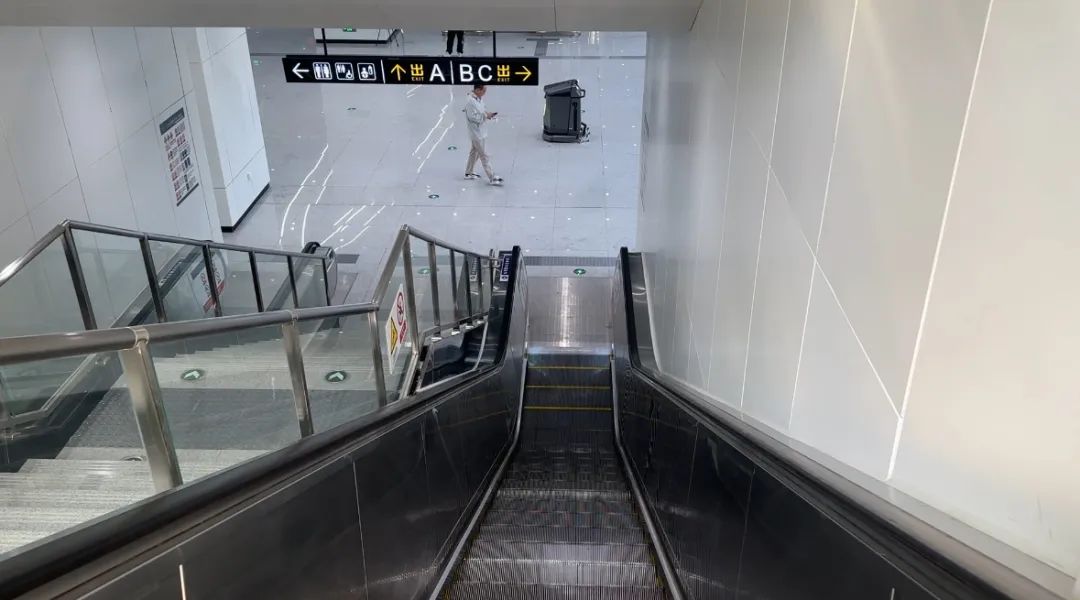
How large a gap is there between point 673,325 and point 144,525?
572 centimetres

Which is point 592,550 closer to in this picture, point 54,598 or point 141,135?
point 54,598

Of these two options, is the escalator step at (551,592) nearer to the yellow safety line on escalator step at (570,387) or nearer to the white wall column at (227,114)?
the yellow safety line on escalator step at (570,387)

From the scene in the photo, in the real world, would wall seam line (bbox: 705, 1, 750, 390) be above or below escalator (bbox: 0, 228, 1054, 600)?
above

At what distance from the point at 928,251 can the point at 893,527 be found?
61cm

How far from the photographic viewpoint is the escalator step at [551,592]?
14.4 feet

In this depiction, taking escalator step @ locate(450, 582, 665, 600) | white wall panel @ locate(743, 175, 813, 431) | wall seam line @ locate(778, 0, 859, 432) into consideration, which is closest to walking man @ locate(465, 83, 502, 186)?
escalator step @ locate(450, 582, 665, 600)

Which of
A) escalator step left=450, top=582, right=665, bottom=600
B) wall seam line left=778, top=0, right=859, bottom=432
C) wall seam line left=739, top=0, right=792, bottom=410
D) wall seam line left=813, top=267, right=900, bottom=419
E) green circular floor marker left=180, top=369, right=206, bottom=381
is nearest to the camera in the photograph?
wall seam line left=813, top=267, right=900, bottom=419

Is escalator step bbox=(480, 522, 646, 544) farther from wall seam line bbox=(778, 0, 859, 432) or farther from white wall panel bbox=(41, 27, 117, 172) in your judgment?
white wall panel bbox=(41, 27, 117, 172)

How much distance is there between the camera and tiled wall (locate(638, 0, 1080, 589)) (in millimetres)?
1423

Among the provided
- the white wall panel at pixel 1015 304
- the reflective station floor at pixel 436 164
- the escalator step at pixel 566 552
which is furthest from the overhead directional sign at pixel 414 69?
the white wall panel at pixel 1015 304

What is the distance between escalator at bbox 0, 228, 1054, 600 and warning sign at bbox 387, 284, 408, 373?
1.4 inches

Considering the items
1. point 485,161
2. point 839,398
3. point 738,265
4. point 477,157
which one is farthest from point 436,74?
point 839,398

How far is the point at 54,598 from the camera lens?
63.2 inches

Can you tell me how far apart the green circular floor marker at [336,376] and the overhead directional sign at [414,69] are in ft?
19.0
